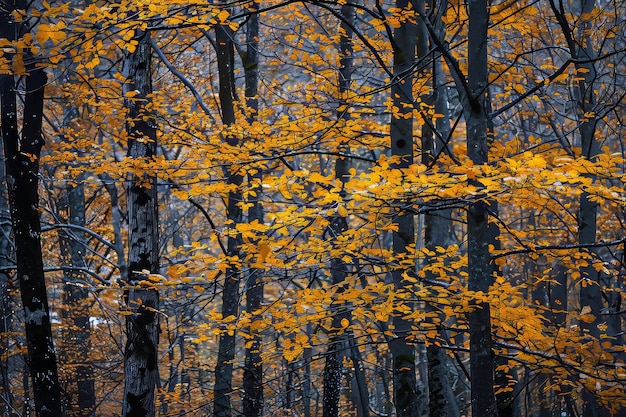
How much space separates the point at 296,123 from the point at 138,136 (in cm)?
208

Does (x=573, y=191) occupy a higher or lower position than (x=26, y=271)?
higher

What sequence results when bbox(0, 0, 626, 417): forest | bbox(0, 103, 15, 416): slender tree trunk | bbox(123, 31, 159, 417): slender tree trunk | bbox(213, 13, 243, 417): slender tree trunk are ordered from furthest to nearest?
bbox(213, 13, 243, 417): slender tree trunk < bbox(0, 103, 15, 416): slender tree trunk < bbox(123, 31, 159, 417): slender tree trunk < bbox(0, 0, 626, 417): forest

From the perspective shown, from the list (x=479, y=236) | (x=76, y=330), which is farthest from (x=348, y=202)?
(x=76, y=330)

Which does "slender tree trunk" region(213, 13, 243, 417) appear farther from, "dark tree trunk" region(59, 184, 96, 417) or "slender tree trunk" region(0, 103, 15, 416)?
"dark tree trunk" region(59, 184, 96, 417)

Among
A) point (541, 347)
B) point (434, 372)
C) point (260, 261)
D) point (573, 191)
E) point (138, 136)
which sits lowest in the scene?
point (434, 372)

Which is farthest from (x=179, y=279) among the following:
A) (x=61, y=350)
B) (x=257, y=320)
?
(x=61, y=350)

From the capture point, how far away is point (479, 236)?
535 cm

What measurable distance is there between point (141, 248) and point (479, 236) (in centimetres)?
409

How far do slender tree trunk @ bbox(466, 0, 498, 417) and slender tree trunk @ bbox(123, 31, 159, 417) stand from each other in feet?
12.0

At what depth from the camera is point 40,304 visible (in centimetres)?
869

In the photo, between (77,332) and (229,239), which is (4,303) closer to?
(229,239)

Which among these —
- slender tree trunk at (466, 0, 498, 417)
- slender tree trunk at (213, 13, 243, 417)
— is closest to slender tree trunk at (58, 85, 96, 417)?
slender tree trunk at (213, 13, 243, 417)

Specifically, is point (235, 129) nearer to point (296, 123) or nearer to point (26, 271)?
point (296, 123)

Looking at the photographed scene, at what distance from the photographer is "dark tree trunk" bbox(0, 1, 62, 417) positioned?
846cm
